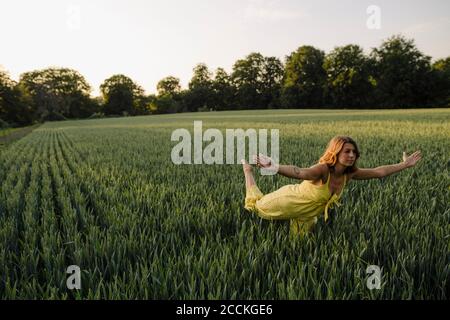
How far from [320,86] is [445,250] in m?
71.6

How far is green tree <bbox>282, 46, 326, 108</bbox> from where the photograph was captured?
2717 inches

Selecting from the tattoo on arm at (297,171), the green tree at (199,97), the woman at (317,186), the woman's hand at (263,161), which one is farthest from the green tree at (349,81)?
the woman's hand at (263,161)

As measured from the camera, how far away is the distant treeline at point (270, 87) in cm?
5985

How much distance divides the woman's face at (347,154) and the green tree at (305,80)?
68180 mm

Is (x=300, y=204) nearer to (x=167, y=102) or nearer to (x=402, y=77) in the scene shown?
(x=402, y=77)

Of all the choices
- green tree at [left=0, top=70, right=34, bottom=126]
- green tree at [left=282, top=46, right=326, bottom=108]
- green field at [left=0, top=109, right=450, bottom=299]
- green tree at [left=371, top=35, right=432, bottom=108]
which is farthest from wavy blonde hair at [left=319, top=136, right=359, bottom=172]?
green tree at [left=0, top=70, right=34, bottom=126]

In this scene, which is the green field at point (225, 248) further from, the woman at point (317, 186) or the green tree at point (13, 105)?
the green tree at point (13, 105)

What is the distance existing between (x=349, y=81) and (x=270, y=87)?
22775mm

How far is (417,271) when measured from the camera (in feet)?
7.52

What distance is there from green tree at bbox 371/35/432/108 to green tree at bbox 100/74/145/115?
59.1 metres

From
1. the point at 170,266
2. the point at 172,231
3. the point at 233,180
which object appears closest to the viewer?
the point at 170,266

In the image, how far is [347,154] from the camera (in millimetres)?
2682
